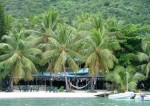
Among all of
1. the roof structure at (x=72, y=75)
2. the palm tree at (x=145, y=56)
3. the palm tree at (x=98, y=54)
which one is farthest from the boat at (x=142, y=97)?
the roof structure at (x=72, y=75)

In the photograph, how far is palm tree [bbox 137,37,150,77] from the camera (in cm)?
4369

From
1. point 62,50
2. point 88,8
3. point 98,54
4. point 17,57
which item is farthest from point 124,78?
point 88,8

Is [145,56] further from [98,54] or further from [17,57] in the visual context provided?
[17,57]

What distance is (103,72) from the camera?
42.7 meters

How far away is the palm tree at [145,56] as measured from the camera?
1720 inches

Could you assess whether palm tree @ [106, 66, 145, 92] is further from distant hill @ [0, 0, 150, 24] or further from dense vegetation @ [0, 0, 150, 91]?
distant hill @ [0, 0, 150, 24]

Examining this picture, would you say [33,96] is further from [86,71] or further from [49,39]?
[86,71]

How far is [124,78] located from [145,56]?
4.24m

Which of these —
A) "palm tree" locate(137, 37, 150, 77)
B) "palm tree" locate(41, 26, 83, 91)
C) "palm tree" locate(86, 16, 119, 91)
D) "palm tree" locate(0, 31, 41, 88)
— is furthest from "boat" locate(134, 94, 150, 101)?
"palm tree" locate(0, 31, 41, 88)

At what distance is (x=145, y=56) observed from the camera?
44000 mm

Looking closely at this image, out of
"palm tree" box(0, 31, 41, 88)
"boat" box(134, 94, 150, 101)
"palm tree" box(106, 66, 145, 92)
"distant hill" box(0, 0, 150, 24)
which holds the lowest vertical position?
"boat" box(134, 94, 150, 101)

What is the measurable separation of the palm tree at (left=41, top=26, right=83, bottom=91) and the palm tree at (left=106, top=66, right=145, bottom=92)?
3.77 metres

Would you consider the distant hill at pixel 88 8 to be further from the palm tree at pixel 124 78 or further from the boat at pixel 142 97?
the boat at pixel 142 97

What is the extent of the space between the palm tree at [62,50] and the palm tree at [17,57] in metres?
1.41
